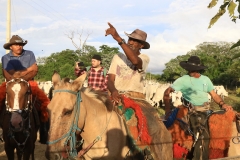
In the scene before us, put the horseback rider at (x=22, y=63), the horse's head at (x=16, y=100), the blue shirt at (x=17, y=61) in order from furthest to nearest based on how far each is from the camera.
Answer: the blue shirt at (x=17, y=61) → the horseback rider at (x=22, y=63) → the horse's head at (x=16, y=100)

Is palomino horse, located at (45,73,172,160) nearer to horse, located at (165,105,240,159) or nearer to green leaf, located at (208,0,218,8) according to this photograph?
green leaf, located at (208,0,218,8)

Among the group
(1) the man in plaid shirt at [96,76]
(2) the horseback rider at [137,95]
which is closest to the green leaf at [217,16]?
(2) the horseback rider at [137,95]

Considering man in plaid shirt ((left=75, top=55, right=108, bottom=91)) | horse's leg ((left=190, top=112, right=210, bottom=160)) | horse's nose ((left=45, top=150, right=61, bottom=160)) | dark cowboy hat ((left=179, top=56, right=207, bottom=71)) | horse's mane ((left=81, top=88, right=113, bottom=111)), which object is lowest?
horse's leg ((left=190, top=112, right=210, bottom=160))

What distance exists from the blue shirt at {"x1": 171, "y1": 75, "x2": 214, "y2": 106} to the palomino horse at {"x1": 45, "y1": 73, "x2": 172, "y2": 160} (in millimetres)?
1837

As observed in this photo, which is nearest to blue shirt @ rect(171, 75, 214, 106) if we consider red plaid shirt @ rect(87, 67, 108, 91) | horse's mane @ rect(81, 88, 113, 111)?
red plaid shirt @ rect(87, 67, 108, 91)

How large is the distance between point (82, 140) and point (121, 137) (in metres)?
0.49

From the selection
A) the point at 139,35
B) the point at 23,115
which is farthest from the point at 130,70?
the point at 23,115

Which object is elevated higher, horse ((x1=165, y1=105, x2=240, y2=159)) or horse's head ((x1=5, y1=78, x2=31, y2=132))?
horse's head ((x1=5, y1=78, x2=31, y2=132))

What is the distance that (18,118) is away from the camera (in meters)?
6.05

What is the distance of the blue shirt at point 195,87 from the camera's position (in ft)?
20.7

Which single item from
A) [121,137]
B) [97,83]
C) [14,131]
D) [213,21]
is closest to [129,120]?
[121,137]

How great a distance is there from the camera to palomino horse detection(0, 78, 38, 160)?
6.01 metres

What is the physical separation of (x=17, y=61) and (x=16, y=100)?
1334 mm

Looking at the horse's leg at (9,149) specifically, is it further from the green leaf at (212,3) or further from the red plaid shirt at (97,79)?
the green leaf at (212,3)
